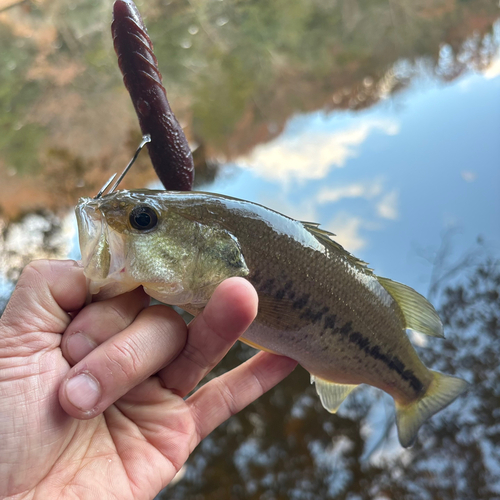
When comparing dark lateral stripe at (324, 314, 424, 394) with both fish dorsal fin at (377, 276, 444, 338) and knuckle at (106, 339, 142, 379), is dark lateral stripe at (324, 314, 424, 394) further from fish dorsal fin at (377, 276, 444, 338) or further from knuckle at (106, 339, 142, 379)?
knuckle at (106, 339, 142, 379)

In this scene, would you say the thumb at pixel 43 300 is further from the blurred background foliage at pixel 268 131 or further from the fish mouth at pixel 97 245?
the blurred background foliage at pixel 268 131

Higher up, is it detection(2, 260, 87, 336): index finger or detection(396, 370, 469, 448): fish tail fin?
detection(2, 260, 87, 336): index finger

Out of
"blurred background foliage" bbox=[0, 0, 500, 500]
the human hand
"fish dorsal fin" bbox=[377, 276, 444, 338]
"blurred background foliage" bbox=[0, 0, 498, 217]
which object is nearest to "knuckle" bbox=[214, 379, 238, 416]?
the human hand

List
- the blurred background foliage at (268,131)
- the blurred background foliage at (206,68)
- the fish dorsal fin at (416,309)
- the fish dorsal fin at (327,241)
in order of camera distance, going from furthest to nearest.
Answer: the blurred background foliage at (206,68)
the blurred background foliage at (268,131)
the fish dorsal fin at (416,309)
the fish dorsal fin at (327,241)

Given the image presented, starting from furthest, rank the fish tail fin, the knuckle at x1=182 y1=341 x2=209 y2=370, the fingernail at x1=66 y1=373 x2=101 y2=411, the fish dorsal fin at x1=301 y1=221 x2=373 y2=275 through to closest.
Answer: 1. the fish tail fin
2. the fish dorsal fin at x1=301 y1=221 x2=373 y2=275
3. the knuckle at x1=182 y1=341 x2=209 y2=370
4. the fingernail at x1=66 y1=373 x2=101 y2=411

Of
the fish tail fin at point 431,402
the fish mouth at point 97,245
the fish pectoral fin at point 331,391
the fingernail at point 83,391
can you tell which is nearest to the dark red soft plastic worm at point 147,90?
the fish mouth at point 97,245

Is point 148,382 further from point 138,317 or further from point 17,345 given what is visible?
point 17,345

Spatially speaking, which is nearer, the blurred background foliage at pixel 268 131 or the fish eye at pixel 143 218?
the fish eye at pixel 143 218
